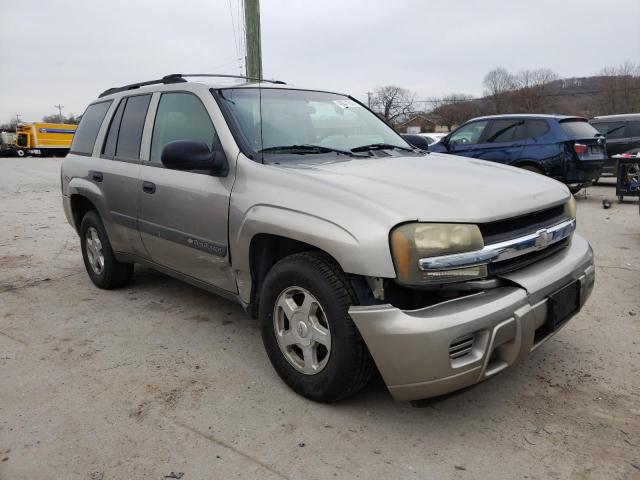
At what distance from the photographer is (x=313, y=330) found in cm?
260

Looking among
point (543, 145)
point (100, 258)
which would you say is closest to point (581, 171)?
point (543, 145)

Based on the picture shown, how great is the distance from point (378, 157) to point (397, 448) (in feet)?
5.95

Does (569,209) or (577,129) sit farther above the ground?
(577,129)

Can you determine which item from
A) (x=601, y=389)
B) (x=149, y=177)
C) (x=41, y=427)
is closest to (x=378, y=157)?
(x=149, y=177)

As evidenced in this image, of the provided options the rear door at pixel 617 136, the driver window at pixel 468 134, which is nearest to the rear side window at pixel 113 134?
the driver window at pixel 468 134

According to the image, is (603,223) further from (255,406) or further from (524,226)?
(255,406)

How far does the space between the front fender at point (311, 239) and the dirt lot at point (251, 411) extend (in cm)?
70

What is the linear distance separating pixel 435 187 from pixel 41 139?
1830 inches

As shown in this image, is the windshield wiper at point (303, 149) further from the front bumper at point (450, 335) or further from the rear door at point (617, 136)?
the rear door at point (617, 136)

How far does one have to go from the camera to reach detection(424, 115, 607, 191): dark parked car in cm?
890

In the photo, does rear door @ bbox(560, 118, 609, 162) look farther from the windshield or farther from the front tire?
the front tire

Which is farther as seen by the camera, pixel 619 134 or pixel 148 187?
pixel 619 134

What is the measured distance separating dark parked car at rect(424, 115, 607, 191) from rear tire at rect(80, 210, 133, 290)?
7261mm

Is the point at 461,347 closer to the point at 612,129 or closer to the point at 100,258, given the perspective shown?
the point at 100,258
